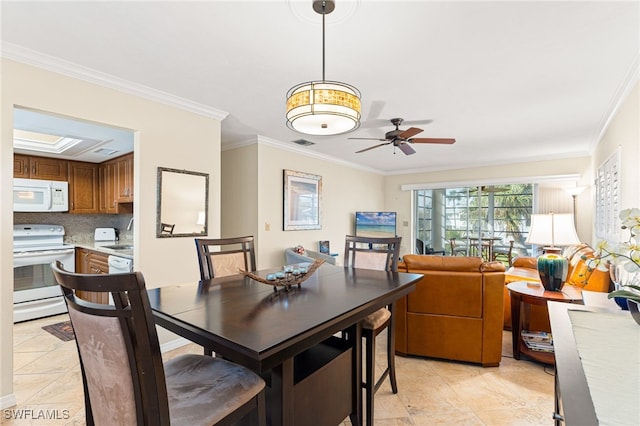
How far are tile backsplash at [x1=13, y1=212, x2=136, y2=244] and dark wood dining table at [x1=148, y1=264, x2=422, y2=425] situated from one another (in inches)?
161

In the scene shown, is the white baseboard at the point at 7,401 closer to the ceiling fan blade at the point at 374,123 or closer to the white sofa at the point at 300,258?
the white sofa at the point at 300,258

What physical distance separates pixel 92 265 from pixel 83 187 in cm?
141

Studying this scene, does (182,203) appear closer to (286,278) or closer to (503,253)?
(286,278)

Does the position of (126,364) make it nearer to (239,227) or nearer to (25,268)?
(239,227)

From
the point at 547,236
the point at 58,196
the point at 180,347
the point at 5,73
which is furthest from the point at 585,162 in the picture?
the point at 58,196

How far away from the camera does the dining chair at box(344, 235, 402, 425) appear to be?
1808mm

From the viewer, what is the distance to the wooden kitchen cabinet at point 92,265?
3.52 m

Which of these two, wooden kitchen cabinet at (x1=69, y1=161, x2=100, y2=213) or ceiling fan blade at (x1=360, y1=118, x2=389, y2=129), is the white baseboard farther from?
ceiling fan blade at (x1=360, y1=118, x2=389, y2=129)

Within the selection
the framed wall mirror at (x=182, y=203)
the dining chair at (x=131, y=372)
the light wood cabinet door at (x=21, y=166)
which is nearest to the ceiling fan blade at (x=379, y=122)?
the framed wall mirror at (x=182, y=203)

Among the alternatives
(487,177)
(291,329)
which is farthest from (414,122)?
(487,177)

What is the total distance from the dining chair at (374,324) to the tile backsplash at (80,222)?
410cm

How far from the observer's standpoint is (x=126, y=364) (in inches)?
37.7

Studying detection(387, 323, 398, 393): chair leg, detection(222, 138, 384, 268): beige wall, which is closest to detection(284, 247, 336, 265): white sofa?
detection(222, 138, 384, 268): beige wall

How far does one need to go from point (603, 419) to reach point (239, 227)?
4.30 metres
